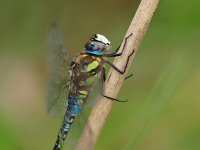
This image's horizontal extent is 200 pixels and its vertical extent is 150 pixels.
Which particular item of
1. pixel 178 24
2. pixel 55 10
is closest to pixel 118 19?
pixel 55 10

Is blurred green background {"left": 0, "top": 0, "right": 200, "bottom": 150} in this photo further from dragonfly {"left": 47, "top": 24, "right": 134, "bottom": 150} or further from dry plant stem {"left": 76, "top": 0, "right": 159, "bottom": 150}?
dragonfly {"left": 47, "top": 24, "right": 134, "bottom": 150}

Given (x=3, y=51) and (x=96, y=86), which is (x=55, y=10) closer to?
(x=3, y=51)

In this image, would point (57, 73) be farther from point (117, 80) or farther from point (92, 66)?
point (117, 80)

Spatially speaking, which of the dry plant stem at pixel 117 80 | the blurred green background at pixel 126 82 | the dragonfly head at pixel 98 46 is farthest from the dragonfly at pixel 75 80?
the dry plant stem at pixel 117 80

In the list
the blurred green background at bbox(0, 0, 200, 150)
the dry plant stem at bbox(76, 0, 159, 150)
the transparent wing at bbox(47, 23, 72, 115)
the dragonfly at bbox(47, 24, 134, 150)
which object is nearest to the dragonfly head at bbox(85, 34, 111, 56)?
the dragonfly at bbox(47, 24, 134, 150)

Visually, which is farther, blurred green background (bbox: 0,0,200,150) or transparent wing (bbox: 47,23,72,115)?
blurred green background (bbox: 0,0,200,150)

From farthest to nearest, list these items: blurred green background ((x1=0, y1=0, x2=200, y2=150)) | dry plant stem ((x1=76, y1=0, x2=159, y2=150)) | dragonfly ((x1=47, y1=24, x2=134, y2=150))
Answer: blurred green background ((x1=0, y1=0, x2=200, y2=150))
dragonfly ((x1=47, y1=24, x2=134, y2=150))
dry plant stem ((x1=76, y1=0, x2=159, y2=150))

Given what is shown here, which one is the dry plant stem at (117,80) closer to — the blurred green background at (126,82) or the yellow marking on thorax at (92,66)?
the blurred green background at (126,82)
